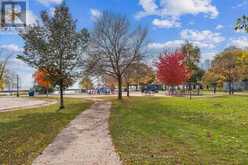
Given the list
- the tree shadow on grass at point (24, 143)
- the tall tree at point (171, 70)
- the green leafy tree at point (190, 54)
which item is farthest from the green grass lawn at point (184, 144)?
the green leafy tree at point (190, 54)

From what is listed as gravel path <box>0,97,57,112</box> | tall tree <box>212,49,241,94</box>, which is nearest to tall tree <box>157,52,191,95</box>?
tall tree <box>212,49,241,94</box>

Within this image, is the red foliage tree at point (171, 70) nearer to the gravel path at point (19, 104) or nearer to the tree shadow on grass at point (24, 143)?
the gravel path at point (19, 104)

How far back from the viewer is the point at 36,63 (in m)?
24.4

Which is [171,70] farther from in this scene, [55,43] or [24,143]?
[24,143]

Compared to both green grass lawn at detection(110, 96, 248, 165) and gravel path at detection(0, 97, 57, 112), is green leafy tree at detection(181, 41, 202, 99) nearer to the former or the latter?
gravel path at detection(0, 97, 57, 112)

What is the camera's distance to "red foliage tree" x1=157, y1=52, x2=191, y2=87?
48.1 meters

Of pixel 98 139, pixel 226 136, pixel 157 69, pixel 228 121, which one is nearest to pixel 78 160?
pixel 98 139

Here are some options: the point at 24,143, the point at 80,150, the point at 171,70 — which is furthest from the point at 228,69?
the point at 80,150

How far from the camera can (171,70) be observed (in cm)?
4872

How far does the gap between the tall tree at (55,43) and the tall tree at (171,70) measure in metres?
25.2

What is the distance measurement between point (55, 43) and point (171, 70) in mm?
27520

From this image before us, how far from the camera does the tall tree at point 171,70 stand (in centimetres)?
4806

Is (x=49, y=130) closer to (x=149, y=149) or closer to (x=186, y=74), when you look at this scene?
(x=149, y=149)

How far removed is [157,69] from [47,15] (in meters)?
28.5
